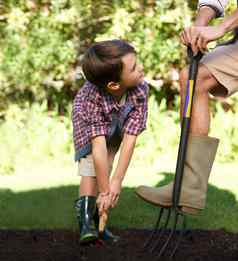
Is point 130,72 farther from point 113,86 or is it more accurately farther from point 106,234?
point 106,234

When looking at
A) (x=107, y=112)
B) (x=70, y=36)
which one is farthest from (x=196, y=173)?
(x=70, y=36)

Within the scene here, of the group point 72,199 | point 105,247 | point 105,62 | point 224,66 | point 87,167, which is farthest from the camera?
point 72,199

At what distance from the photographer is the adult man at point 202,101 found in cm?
324

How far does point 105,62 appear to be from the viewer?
3410 millimetres

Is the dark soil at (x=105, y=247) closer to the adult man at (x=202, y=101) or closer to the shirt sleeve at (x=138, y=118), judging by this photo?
the adult man at (x=202, y=101)

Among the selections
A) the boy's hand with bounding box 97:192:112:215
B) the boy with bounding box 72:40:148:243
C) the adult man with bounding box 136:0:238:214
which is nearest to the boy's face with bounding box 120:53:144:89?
the boy with bounding box 72:40:148:243

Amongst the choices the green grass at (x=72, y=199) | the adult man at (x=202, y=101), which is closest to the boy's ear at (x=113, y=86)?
the adult man at (x=202, y=101)

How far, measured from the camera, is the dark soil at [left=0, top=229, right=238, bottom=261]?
3342 mm

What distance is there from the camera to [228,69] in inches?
128

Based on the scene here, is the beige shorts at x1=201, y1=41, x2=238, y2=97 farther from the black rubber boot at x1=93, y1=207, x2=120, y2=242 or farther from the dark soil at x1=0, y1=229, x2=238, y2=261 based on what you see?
the black rubber boot at x1=93, y1=207, x2=120, y2=242

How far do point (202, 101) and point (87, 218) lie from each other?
816 mm

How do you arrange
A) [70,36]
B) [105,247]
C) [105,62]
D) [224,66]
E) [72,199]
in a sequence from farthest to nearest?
1. [70,36]
2. [72,199]
3. [105,247]
4. [105,62]
5. [224,66]

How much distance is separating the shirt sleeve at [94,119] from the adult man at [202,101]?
39 cm

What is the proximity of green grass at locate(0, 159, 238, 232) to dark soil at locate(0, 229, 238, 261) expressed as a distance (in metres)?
0.26
